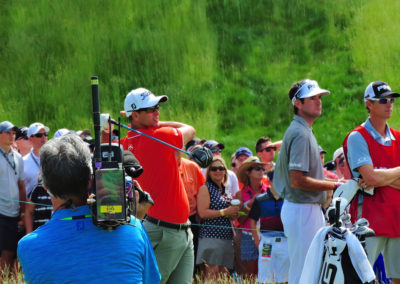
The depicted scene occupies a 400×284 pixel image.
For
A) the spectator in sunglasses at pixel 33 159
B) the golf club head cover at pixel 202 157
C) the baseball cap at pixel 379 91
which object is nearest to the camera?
the golf club head cover at pixel 202 157

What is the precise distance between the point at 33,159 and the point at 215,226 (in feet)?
9.06

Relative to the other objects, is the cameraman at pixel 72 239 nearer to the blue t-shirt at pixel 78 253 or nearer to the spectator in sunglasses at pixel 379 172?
the blue t-shirt at pixel 78 253

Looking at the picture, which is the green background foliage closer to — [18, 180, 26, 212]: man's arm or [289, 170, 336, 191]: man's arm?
[18, 180, 26, 212]: man's arm

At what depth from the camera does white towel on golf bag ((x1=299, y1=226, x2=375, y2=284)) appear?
451 centimetres

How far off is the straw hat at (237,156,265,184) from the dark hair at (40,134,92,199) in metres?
5.87

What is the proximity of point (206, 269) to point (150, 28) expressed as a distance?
40.2 feet

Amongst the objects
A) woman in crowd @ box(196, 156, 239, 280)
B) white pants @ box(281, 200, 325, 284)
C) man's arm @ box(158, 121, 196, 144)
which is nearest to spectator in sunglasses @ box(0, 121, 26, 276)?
woman in crowd @ box(196, 156, 239, 280)

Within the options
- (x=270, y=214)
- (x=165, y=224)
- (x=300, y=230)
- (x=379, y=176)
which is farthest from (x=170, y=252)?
(x=270, y=214)

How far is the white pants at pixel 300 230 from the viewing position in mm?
6047

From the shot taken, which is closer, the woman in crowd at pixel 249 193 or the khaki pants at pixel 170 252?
the khaki pants at pixel 170 252

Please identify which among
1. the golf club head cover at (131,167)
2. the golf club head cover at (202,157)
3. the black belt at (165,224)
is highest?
the golf club head cover at (131,167)

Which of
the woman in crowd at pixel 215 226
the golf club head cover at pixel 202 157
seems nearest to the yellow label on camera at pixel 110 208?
the golf club head cover at pixel 202 157

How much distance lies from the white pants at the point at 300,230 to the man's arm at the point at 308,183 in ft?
0.57

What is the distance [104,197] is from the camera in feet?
10.1
